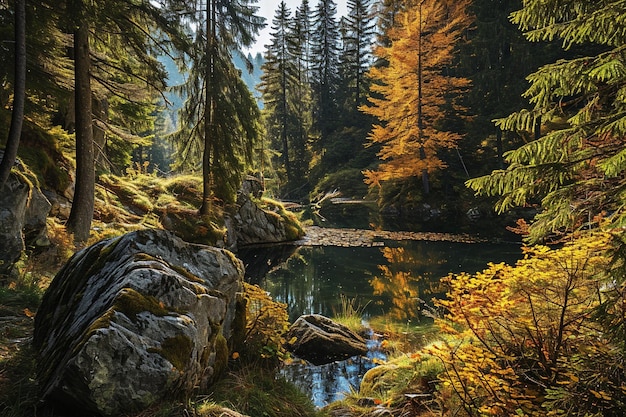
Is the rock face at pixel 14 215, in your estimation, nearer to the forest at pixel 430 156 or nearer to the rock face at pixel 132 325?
the forest at pixel 430 156

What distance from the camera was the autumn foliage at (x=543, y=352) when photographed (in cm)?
277

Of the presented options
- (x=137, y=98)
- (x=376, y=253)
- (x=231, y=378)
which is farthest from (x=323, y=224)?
(x=231, y=378)

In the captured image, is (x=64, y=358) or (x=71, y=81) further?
(x=71, y=81)

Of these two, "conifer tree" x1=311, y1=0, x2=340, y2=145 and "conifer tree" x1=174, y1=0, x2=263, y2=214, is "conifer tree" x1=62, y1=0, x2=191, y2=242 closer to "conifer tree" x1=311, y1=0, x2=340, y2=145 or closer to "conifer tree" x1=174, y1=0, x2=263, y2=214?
"conifer tree" x1=174, y1=0, x2=263, y2=214

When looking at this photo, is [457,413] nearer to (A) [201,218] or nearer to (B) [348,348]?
(B) [348,348]

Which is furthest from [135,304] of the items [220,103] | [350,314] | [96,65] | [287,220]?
[287,220]

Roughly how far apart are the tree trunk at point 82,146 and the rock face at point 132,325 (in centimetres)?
468

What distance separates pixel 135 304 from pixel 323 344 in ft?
14.6

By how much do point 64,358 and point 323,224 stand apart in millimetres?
20499

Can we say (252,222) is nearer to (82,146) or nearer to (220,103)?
(220,103)

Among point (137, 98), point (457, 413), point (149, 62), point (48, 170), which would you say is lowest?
point (457, 413)

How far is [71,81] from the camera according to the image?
783 centimetres

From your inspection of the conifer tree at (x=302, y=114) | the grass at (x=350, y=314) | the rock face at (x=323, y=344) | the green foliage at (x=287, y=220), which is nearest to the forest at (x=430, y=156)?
the rock face at (x=323, y=344)

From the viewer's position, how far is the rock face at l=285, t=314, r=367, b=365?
6605 millimetres
